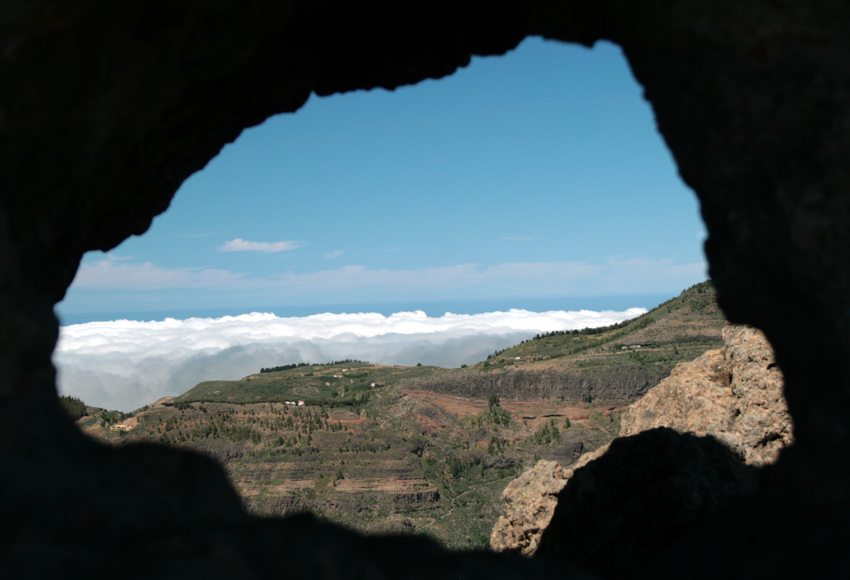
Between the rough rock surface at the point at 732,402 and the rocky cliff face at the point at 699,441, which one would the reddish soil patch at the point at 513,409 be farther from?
the rocky cliff face at the point at 699,441

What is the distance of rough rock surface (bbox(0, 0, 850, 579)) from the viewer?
3969mm

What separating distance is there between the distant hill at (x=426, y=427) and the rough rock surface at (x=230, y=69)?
24229 mm

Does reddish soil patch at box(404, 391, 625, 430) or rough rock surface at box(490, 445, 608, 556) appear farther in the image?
reddish soil patch at box(404, 391, 625, 430)

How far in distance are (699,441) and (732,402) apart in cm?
293

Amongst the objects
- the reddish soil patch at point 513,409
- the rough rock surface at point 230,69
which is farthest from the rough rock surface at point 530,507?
the reddish soil patch at point 513,409

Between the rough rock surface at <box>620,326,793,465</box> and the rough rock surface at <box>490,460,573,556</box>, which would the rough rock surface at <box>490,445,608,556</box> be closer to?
the rough rock surface at <box>490,460,573,556</box>

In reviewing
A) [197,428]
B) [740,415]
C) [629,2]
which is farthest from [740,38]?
[197,428]

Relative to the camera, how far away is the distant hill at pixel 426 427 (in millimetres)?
34875

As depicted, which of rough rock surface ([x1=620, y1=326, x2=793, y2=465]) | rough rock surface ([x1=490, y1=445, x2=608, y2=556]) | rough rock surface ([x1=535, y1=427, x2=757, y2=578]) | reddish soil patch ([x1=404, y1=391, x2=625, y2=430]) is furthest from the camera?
reddish soil patch ([x1=404, y1=391, x2=625, y2=430])

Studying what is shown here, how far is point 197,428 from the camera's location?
4459cm

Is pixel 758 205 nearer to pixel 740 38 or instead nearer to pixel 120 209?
pixel 740 38

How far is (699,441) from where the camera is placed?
10555 mm

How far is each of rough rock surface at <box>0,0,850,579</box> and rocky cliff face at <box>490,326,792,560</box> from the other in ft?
10.1

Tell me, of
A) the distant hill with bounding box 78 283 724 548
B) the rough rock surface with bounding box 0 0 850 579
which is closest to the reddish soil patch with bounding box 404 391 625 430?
the distant hill with bounding box 78 283 724 548
